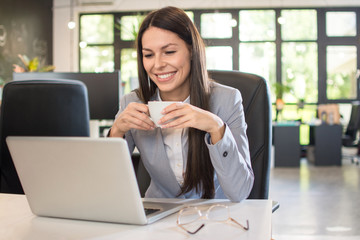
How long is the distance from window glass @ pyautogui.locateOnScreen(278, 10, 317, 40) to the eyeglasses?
29.6 feet

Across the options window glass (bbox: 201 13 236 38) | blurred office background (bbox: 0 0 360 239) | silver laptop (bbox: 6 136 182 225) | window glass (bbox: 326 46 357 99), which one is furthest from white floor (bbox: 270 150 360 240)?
window glass (bbox: 201 13 236 38)

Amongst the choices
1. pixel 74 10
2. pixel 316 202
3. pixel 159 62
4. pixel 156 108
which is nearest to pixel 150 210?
pixel 156 108

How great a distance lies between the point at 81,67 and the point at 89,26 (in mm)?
933

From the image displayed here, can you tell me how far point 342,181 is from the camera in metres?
5.48

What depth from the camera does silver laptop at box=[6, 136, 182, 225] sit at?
2.69 feet

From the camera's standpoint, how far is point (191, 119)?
1.18 m

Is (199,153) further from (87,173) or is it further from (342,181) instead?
(342,181)

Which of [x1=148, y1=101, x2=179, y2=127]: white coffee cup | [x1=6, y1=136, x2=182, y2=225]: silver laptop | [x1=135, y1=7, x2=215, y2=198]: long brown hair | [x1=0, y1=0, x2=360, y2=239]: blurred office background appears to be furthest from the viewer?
[x1=0, y1=0, x2=360, y2=239]: blurred office background

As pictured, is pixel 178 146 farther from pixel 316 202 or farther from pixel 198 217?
pixel 316 202

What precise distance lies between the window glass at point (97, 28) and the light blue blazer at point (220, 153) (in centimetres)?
864

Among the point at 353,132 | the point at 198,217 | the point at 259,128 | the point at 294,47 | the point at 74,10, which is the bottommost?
the point at 353,132

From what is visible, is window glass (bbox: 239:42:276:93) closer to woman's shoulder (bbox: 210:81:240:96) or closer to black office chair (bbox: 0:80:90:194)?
black office chair (bbox: 0:80:90:194)

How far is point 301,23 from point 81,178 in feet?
30.5

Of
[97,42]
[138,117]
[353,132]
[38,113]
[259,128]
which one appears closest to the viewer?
[138,117]
